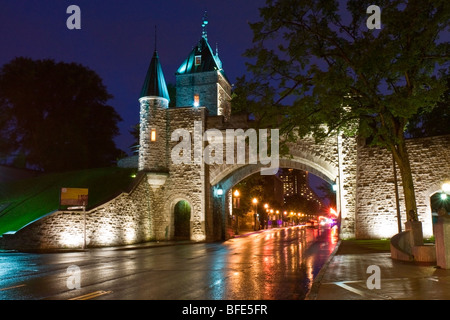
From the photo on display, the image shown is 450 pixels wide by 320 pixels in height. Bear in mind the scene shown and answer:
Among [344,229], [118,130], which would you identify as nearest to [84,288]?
[344,229]

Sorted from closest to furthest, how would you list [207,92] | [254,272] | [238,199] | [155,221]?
[254,272], [155,221], [207,92], [238,199]

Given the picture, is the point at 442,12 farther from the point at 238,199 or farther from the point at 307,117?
the point at 238,199

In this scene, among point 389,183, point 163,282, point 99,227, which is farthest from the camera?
point 389,183

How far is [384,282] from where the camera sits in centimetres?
834

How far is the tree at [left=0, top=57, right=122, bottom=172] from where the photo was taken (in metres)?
43.2

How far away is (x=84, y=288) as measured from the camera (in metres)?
8.67

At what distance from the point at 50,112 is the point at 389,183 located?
3693 centimetres

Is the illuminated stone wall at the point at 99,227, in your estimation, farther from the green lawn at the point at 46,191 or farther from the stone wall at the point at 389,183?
the stone wall at the point at 389,183

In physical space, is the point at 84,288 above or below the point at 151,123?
below

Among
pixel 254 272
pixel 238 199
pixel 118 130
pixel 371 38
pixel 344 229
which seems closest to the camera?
pixel 254 272

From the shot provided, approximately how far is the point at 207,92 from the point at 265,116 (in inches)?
1010

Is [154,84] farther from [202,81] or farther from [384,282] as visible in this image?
[384,282]

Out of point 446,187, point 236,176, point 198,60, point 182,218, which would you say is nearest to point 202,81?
point 198,60

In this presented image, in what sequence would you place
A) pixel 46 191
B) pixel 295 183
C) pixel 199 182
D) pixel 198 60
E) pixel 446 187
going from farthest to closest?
pixel 295 183 < pixel 198 60 < pixel 46 191 < pixel 199 182 < pixel 446 187
